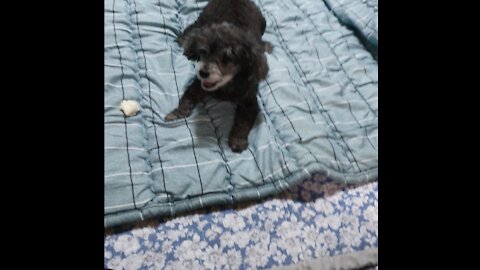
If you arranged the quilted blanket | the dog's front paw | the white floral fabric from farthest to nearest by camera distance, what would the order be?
1. the dog's front paw
2. the quilted blanket
3. the white floral fabric

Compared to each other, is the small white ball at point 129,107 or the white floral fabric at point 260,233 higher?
the small white ball at point 129,107

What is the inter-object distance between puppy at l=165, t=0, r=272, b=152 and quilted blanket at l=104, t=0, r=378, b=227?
41mm

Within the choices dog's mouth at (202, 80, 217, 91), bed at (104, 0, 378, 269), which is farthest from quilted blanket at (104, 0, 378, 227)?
dog's mouth at (202, 80, 217, 91)

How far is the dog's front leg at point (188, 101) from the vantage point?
4.62 feet

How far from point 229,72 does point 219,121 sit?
7.5 inches

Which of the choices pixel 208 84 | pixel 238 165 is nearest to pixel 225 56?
pixel 208 84

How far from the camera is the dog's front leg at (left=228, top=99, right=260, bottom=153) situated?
133 centimetres

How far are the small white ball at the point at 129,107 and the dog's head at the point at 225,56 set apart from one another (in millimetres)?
254

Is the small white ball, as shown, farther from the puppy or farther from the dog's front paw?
the dog's front paw

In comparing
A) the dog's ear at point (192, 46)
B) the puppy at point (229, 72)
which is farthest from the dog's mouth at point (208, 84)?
the dog's ear at point (192, 46)

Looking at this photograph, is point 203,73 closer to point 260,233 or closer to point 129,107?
point 129,107

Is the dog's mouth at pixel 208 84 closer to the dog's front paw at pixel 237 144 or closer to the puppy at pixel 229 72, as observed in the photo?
the puppy at pixel 229 72

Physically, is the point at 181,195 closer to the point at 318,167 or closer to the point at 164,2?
the point at 318,167
